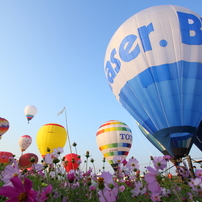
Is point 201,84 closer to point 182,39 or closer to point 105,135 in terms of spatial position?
point 182,39

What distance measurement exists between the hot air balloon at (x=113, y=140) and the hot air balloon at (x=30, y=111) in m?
15.2

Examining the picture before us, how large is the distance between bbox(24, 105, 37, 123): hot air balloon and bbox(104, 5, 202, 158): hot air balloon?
76.0ft

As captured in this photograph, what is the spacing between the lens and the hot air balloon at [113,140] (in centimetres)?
1789

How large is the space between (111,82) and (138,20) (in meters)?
4.63

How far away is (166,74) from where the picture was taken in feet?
32.6

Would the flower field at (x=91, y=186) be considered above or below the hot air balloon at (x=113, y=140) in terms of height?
below

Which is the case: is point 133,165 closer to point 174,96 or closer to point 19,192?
point 19,192

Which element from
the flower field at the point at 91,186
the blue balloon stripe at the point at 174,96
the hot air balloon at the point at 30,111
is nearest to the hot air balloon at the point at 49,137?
the hot air balloon at the point at 30,111

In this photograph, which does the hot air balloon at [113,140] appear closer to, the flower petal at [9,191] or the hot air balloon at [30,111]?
the hot air balloon at [30,111]

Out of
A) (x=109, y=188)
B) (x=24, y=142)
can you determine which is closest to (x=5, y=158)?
(x=109, y=188)

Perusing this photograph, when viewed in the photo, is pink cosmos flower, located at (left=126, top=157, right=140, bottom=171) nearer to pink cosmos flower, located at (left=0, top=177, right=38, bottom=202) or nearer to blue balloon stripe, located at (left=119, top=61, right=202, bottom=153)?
pink cosmos flower, located at (left=0, top=177, right=38, bottom=202)

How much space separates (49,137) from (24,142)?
9732mm

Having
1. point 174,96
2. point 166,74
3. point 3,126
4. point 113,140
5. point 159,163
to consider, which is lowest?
point 159,163

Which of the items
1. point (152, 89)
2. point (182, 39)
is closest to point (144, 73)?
point (152, 89)
